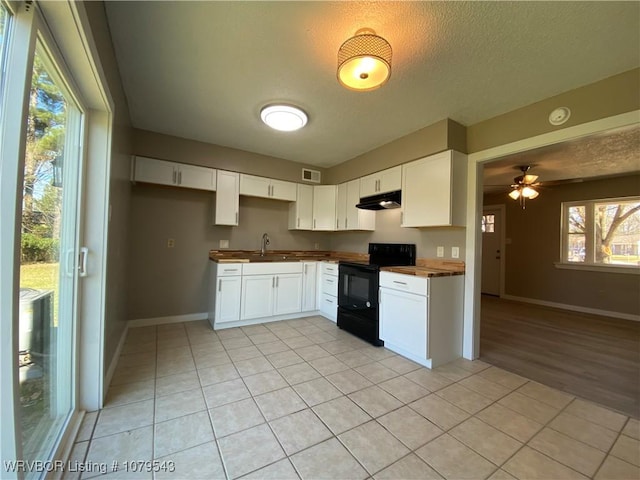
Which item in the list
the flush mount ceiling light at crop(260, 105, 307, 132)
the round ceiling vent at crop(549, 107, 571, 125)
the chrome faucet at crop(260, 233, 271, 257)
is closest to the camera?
the round ceiling vent at crop(549, 107, 571, 125)

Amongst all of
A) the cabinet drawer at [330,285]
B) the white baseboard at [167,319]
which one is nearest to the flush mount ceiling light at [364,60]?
the cabinet drawer at [330,285]

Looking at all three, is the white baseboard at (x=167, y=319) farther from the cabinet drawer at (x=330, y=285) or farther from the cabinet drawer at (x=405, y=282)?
the cabinet drawer at (x=405, y=282)

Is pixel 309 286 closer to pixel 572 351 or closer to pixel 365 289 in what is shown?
pixel 365 289

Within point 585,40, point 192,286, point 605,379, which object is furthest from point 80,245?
point 605,379

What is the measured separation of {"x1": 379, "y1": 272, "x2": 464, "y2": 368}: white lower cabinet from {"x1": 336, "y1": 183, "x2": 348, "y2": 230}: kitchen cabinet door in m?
1.43

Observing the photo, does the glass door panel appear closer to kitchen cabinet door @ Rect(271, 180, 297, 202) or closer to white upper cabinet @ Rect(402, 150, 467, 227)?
kitchen cabinet door @ Rect(271, 180, 297, 202)

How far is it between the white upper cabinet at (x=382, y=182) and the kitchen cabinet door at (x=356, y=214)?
0.45ft

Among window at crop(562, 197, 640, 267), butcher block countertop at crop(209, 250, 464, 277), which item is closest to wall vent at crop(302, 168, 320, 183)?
butcher block countertop at crop(209, 250, 464, 277)

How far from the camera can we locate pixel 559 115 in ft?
7.18

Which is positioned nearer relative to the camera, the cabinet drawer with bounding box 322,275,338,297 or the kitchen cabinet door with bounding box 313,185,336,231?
the cabinet drawer with bounding box 322,275,338,297

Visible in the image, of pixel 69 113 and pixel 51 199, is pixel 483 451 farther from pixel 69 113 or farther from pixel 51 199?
pixel 69 113

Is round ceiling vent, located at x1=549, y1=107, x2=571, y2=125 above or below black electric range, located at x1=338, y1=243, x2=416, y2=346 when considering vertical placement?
above

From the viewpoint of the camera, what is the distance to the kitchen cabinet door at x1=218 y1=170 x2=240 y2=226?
358 centimetres

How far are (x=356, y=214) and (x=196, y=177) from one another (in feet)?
7.45
